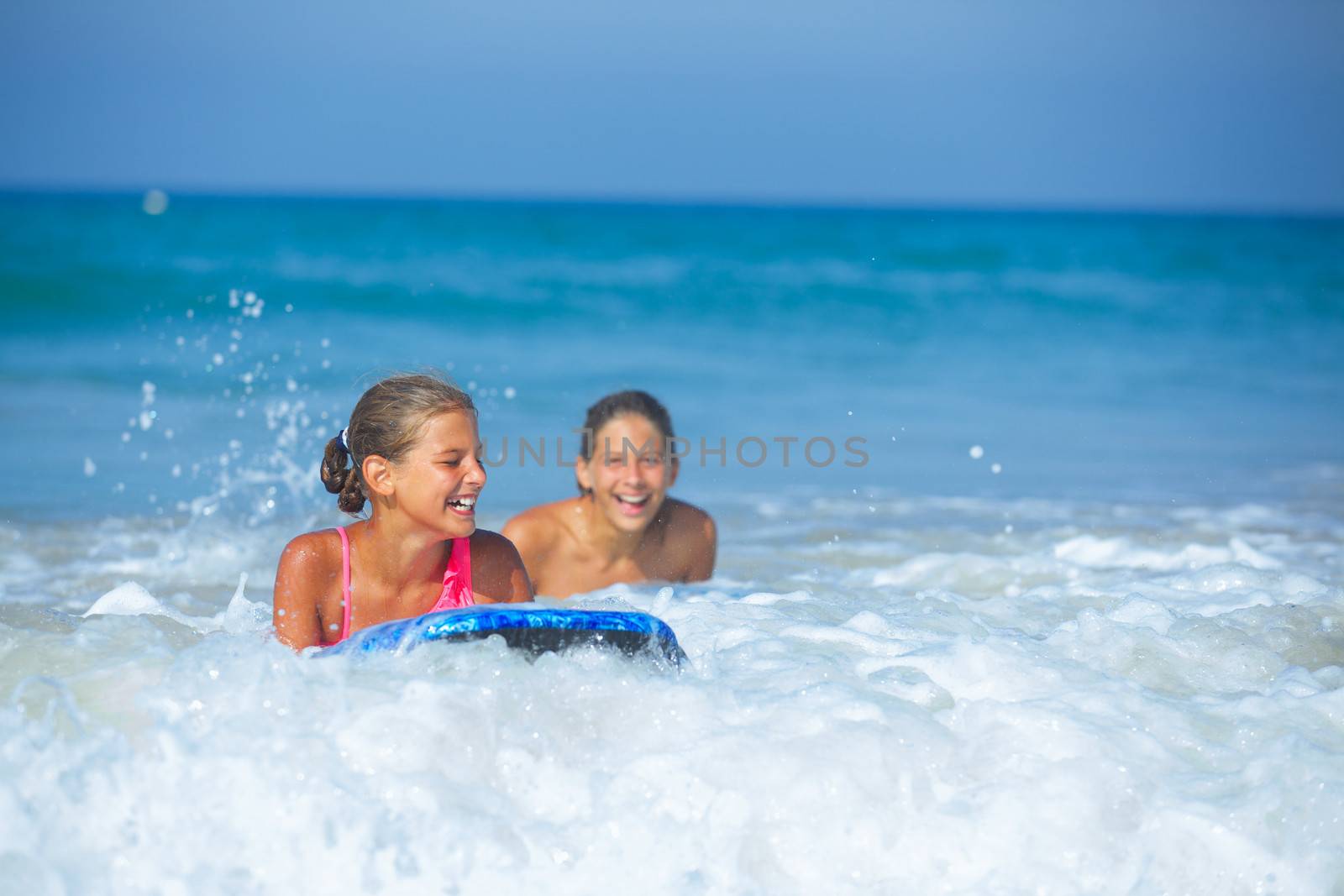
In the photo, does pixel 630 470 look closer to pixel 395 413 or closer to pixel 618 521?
pixel 618 521

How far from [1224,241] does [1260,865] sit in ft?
119

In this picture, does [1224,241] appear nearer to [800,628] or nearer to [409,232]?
[409,232]

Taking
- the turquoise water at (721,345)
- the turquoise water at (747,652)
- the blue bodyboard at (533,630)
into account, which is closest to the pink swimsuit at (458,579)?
the turquoise water at (747,652)

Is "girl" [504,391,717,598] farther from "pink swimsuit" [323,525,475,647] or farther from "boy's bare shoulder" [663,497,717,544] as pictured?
"pink swimsuit" [323,525,475,647]

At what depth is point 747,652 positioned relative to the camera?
12.8 ft

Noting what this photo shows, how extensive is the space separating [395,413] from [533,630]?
92 centimetres

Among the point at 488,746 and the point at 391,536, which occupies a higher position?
the point at 391,536

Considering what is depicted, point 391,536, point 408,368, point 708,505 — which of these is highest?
point 408,368

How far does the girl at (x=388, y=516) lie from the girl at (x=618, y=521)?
1630 millimetres

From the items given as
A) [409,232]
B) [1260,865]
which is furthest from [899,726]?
[409,232]

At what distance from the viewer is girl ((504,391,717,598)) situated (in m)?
5.60

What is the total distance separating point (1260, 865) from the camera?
9.92 feet

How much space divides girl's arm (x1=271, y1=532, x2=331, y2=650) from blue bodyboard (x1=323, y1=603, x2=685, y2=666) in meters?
0.45

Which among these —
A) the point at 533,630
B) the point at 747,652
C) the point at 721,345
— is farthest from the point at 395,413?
the point at 721,345
